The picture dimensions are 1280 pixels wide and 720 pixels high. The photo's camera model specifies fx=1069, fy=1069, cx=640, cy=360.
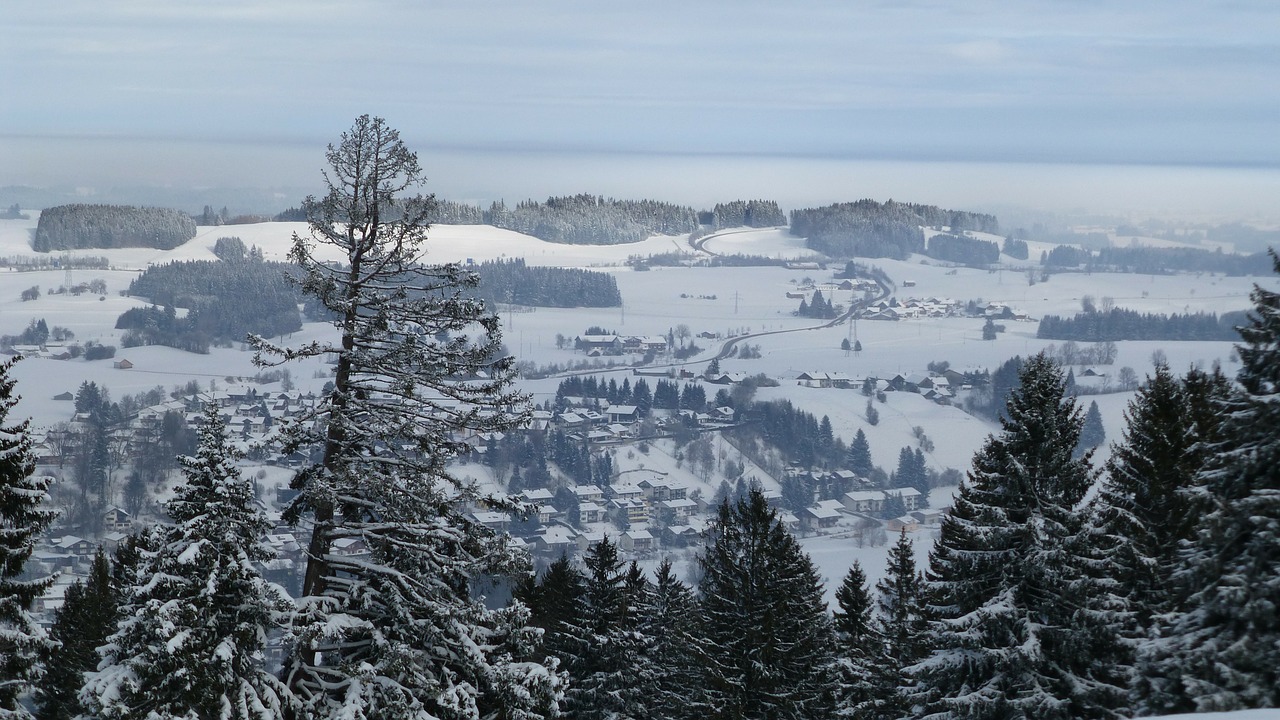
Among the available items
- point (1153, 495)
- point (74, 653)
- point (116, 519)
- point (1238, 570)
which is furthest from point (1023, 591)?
point (116, 519)

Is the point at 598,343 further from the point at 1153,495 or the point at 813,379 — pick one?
the point at 1153,495

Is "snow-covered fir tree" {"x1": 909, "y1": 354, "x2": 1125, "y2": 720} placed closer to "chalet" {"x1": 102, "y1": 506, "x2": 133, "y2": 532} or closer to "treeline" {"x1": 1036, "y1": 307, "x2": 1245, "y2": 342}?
"chalet" {"x1": 102, "y1": 506, "x2": 133, "y2": 532}

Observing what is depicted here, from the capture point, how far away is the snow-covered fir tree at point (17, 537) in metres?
10.3

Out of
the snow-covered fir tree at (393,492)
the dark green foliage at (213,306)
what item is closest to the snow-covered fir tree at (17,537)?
the snow-covered fir tree at (393,492)

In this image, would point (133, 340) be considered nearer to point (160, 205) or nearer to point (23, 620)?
point (160, 205)

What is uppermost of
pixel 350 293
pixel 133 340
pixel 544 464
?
pixel 350 293

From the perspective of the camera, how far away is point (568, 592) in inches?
872

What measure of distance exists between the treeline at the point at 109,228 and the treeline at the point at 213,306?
936 inches

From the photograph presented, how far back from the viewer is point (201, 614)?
884 cm

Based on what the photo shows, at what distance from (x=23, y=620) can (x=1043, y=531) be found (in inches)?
416

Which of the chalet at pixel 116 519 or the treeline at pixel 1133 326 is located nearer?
the chalet at pixel 116 519

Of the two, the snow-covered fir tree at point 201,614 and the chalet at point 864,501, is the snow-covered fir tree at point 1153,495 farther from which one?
the chalet at point 864,501

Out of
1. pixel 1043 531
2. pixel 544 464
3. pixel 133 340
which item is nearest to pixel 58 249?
pixel 133 340

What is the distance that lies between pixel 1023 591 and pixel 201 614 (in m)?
8.52
